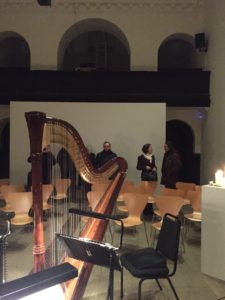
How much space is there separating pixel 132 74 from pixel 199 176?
14.0 feet

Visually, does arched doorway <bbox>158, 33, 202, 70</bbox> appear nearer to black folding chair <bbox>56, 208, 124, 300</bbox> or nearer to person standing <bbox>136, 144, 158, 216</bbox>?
person standing <bbox>136, 144, 158, 216</bbox>

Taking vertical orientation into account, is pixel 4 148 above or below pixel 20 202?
above

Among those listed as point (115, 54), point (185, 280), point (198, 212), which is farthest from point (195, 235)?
point (115, 54)

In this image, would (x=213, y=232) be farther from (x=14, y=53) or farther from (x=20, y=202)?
(x=14, y=53)

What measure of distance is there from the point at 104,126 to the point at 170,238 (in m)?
6.55

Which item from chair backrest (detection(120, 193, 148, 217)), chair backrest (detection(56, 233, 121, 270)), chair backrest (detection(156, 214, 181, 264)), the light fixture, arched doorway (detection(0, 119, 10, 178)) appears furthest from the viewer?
arched doorway (detection(0, 119, 10, 178))

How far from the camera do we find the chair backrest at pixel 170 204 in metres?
4.72

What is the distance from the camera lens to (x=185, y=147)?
457 inches

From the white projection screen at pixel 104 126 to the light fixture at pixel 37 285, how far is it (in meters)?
8.54

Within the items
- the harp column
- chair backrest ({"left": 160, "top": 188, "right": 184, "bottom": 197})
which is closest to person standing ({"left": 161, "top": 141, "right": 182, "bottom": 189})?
chair backrest ({"left": 160, "top": 188, "right": 184, "bottom": 197})

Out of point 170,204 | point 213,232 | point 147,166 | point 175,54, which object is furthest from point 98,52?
point 213,232

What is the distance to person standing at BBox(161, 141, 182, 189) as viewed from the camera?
693cm

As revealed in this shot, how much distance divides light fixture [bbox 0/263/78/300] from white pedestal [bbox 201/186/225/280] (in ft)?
10.1

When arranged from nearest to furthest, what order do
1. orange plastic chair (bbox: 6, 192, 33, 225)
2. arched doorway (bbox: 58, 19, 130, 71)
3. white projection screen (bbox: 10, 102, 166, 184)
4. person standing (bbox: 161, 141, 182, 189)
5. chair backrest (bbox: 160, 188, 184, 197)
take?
1. orange plastic chair (bbox: 6, 192, 33, 225)
2. chair backrest (bbox: 160, 188, 184, 197)
3. person standing (bbox: 161, 141, 182, 189)
4. white projection screen (bbox: 10, 102, 166, 184)
5. arched doorway (bbox: 58, 19, 130, 71)
